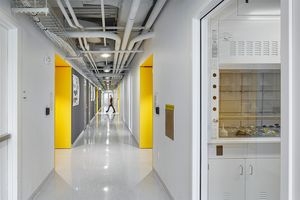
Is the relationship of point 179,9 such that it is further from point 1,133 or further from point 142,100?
point 142,100

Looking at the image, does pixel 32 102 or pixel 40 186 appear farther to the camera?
pixel 40 186

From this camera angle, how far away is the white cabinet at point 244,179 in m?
3.18

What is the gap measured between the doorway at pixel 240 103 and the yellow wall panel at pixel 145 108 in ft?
15.0

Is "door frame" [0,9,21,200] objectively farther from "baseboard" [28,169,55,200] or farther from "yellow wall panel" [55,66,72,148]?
"yellow wall panel" [55,66,72,148]

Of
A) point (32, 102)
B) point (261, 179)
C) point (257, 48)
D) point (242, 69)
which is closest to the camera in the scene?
point (261, 179)

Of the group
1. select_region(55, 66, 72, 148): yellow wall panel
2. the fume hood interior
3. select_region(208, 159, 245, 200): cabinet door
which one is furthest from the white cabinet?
select_region(55, 66, 72, 148): yellow wall panel

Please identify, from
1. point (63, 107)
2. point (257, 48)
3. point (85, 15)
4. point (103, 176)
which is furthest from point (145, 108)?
point (257, 48)

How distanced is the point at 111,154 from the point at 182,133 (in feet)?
14.3

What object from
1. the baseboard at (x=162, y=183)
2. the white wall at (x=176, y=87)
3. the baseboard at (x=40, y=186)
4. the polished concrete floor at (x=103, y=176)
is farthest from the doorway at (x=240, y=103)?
the baseboard at (x=40, y=186)

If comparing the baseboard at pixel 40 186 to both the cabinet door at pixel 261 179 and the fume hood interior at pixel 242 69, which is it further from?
the cabinet door at pixel 261 179

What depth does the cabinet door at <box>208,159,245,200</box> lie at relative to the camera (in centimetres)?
317

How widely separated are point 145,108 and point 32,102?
14.6 feet

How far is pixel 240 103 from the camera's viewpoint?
3688mm

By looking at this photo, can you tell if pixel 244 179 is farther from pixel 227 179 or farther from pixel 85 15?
pixel 85 15
